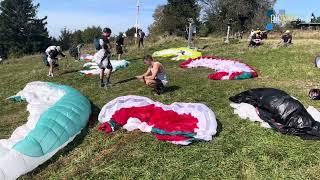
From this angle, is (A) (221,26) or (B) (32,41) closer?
(A) (221,26)

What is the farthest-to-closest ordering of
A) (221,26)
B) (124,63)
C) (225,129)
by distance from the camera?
(221,26)
(124,63)
(225,129)

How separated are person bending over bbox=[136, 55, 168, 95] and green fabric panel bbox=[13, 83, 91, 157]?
216 cm

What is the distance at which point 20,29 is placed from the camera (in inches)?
3152

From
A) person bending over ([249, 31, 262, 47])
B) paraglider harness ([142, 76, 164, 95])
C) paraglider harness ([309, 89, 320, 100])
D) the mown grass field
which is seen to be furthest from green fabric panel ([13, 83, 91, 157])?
person bending over ([249, 31, 262, 47])

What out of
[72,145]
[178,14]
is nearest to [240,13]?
[178,14]

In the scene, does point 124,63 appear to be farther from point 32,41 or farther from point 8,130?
point 32,41

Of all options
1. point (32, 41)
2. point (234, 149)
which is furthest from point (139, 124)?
point (32, 41)

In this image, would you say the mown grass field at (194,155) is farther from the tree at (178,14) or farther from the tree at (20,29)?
the tree at (20,29)

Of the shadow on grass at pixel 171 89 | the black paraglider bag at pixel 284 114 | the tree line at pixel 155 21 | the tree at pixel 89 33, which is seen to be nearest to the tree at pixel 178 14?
the tree line at pixel 155 21

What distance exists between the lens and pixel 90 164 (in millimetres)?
7617

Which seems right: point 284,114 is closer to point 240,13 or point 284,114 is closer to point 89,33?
point 240,13

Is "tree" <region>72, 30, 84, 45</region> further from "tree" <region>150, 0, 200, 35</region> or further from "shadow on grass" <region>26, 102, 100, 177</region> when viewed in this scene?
"shadow on grass" <region>26, 102, 100, 177</region>

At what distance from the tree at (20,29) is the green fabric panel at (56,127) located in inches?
2784

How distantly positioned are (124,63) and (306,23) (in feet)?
109
